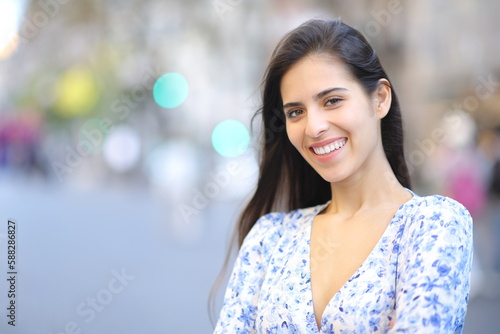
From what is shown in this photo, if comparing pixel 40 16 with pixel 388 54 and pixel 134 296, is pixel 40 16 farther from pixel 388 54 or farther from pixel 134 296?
pixel 134 296

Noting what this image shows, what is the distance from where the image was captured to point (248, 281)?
7.02 feet

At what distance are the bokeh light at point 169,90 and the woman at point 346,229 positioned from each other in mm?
20332

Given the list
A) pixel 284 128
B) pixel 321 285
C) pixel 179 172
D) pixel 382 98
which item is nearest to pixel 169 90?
pixel 179 172

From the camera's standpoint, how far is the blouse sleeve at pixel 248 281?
208 cm

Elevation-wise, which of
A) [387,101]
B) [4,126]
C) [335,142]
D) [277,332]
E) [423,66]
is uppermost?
[423,66]

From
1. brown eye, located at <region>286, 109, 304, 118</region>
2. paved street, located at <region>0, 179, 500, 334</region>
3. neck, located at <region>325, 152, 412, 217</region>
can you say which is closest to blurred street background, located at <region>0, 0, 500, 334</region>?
paved street, located at <region>0, 179, 500, 334</region>

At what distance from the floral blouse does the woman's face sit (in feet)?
0.76

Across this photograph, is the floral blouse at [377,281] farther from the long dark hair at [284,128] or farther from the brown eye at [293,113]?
the brown eye at [293,113]

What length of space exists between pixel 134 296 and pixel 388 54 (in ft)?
42.3

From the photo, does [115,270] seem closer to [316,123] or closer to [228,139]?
[316,123]

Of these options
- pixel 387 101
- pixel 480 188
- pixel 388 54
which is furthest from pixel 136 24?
pixel 387 101

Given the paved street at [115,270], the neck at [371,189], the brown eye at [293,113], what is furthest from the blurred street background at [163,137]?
the neck at [371,189]

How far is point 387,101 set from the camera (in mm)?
2152

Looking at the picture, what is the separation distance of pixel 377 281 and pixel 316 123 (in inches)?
19.4
